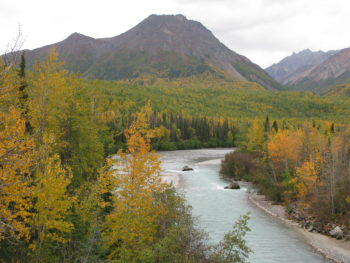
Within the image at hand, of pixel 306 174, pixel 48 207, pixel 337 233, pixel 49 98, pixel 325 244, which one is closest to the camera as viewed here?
pixel 48 207

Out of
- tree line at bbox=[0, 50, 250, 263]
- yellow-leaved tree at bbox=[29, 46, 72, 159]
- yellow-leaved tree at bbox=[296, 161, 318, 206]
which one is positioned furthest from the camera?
yellow-leaved tree at bbox=[296, 161, 318, 206]

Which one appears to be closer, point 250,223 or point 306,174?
point 250,223

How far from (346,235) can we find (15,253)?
26.5 meters

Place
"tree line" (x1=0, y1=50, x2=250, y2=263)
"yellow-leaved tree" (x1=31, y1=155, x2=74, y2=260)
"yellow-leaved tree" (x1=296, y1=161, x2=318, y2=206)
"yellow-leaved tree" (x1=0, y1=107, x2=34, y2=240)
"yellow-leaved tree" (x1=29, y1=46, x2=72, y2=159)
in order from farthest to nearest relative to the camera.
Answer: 1. "yellow-leaved tree" (x1=296, y1=161, x2=318, y2=206)
2. "yellow-leaved tree" (x1=29, y1=46, x2=72, y2=159)
3. "yellow-leaved tree" (x1=31, y1=155, x2=74, y2=260)
4. "tree line" (x1=0, y1=50, x2=250, y2=263)
5. "yellow-leaved tree" (x1=0, y1=107, x2=34, y2=240)

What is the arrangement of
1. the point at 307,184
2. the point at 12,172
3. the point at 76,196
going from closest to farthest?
the point at 12,172 → the point at 76,196 → the point at 307,184

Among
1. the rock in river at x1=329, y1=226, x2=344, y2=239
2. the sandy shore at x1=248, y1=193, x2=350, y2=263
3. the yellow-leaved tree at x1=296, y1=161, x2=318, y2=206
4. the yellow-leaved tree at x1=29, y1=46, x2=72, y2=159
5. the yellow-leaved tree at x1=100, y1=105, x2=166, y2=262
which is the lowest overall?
the sandy shore at x1=248, y1=193, x2=350, y2=263

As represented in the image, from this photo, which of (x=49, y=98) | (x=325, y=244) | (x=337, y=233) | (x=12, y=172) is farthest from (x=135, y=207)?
(x=337, y=233)

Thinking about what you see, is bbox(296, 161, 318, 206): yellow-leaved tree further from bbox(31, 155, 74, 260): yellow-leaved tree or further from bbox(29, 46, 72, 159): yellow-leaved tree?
bbox(31, 155, 74, 260): yellow-leaved tree

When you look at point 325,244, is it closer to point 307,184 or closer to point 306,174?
point 306,174

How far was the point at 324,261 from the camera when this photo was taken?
24.8m

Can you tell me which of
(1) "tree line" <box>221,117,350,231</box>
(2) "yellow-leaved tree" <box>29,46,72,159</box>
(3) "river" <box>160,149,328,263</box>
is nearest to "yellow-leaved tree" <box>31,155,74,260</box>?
(2) "yellow-leaved tree" <box>29,46,72,159</box>

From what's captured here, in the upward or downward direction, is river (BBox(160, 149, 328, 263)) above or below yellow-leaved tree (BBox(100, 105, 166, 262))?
below

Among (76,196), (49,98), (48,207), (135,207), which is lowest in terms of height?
(135,207)

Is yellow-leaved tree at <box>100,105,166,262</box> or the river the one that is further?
the river
